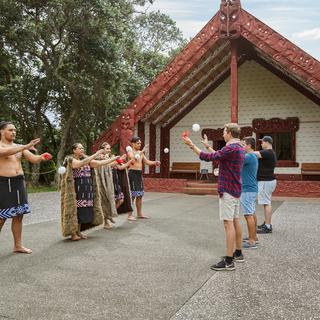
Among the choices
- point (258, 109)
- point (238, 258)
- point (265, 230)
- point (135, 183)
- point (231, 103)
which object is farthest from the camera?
point (258, 109)

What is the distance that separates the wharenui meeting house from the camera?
13859 millimetres

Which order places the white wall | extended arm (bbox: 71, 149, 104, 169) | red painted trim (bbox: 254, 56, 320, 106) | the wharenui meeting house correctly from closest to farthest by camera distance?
1. extended arm (bbox: 71, 149, 104, 169)
2. the wharenui meeting house
3. red painted trim (bbox: 254, 56, 320, 106)
4. the white wall

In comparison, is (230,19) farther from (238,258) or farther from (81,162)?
(238,258)

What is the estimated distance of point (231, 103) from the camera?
1446 centimetres

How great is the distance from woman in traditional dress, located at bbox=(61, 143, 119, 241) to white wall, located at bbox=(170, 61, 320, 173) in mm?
11966

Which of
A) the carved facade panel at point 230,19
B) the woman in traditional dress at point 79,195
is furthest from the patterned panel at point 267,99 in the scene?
the woman in traditional dress at point 79,195

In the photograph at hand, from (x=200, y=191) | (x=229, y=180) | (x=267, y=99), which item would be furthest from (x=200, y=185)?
(x=229, y=180)

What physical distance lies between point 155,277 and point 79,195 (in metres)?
2.52

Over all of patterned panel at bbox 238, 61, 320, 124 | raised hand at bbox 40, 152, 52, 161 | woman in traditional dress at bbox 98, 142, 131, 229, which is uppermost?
patterned panel at bbox 238, 61, 320, 124

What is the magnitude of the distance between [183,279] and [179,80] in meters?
11.7

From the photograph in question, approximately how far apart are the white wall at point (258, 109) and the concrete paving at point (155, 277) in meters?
9.93

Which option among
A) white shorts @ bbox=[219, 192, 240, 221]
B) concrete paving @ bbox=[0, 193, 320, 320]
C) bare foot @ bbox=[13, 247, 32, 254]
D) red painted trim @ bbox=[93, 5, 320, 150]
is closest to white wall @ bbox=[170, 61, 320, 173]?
red painted trim @ bbox=[93, 5, 320, 150]

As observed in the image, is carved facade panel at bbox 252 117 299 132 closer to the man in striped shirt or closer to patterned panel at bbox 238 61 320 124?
patterned panel at bbox 238 61 320 124

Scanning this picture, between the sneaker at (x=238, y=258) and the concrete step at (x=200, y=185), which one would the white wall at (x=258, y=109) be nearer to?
the concrete step at (x=200, y=185)
